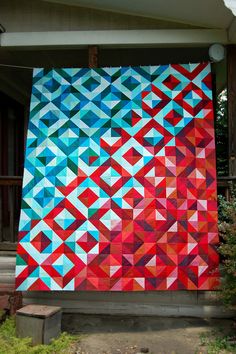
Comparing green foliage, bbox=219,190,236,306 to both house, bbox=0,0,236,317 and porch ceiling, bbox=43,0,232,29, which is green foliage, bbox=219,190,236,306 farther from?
porch ceiling, bbox=43,0,232,29

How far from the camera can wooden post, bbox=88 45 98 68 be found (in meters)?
4.92

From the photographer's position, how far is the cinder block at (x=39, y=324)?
388 cm

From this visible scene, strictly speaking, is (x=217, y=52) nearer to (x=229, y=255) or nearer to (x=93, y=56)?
(x=93, y=56)

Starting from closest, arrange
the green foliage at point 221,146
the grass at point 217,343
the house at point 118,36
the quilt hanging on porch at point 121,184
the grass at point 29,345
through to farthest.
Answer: the grass at point 29,345 < the grass at point 217,343 < the quilt hanging on porch at point 121,184 < the house at point 118,36 < the green foliage at point 221,146

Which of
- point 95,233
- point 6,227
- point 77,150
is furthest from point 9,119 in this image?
point 95,233

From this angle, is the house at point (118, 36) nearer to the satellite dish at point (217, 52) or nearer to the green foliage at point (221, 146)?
the satellite dish at point (217, 52)

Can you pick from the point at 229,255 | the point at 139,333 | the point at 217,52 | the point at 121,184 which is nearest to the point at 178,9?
the point at 217,52

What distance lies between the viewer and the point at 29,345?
3.85 metres

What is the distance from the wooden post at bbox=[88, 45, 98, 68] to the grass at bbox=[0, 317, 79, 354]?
317cm

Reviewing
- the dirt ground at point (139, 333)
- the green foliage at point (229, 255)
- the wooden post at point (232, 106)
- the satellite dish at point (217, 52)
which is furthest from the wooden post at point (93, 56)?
the dirt ground at point (139, 333)

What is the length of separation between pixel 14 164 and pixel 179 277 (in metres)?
4.91

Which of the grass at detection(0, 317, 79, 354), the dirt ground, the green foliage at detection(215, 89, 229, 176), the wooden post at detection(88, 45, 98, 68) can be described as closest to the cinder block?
the grass at detection(0, 317, 79, 354)

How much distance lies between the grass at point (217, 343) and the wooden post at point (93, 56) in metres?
3.40

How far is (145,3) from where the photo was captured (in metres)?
4.65
